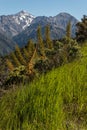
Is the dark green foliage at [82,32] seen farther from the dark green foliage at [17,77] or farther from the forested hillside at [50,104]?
the forested hillside at [50,104]

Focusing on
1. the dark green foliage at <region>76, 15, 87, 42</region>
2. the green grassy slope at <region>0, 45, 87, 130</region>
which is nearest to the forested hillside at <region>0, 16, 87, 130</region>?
the green grassy slope at <region>0, 45, 87, 130</region>

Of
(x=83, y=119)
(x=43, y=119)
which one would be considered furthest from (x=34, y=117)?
(x=83, y=119)

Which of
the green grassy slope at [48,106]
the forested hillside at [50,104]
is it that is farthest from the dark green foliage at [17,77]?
the green grassy slope at [48,106]

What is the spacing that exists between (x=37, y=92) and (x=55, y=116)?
0.64 metres

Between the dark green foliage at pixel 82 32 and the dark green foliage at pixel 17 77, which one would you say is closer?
the dark green foliage at pixel 17 77

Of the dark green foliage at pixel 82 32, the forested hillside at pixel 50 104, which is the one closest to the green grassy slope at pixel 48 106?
the forested hillside at pixel 50 104

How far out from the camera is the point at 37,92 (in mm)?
5012

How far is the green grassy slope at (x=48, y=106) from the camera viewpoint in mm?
4477

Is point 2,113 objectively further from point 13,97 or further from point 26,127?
point 13,97

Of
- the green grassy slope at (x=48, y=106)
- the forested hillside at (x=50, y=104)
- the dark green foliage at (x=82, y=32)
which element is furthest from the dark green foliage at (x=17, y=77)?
the dark green foliage at (x=82, y=32)

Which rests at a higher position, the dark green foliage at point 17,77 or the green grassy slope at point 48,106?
the green grassy slope at point 48,106

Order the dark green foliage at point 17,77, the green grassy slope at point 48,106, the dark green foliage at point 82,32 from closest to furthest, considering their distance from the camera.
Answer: the green grassy slope at point 48,106, the dark green foliage at point 17,77, the dark green foliage at point 82,32

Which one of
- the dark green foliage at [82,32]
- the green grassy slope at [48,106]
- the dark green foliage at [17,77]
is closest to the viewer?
the green grassy slope at [48,106]

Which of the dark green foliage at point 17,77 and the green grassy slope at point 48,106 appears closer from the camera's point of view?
the green grassy slope at point 48,106
